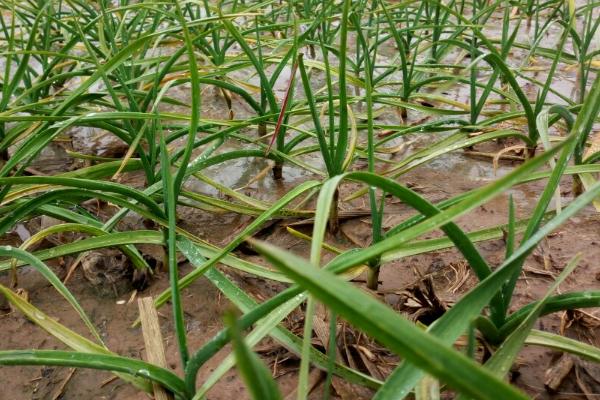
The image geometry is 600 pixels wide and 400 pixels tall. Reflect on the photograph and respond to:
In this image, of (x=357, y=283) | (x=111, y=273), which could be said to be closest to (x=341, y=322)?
(x=357, y=283)

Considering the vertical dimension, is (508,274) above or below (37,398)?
above

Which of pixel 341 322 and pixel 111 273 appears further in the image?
pixel 111 273

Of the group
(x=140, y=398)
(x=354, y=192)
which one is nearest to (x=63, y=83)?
(x=354, y=192)

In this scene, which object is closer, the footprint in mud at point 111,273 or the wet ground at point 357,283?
the wet ground at point 357,283

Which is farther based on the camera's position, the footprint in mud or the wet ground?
the footprint in mud

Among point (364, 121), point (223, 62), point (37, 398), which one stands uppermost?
point (223, 62)

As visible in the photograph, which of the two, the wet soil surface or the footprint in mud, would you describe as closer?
the wet soil surface

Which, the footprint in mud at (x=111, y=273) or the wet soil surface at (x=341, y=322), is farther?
the footprint in mud at (x=111, y=273)

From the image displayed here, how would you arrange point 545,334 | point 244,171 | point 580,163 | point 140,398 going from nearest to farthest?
point 545,334
point 140,398
point 580,163
point 244,171

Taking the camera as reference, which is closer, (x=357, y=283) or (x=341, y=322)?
(x=341, y=322)

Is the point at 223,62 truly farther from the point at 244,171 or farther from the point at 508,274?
the point at 508,274

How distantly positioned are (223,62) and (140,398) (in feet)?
4.59

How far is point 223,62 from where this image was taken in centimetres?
206

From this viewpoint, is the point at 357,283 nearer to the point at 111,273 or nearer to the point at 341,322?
the point at 341,322
